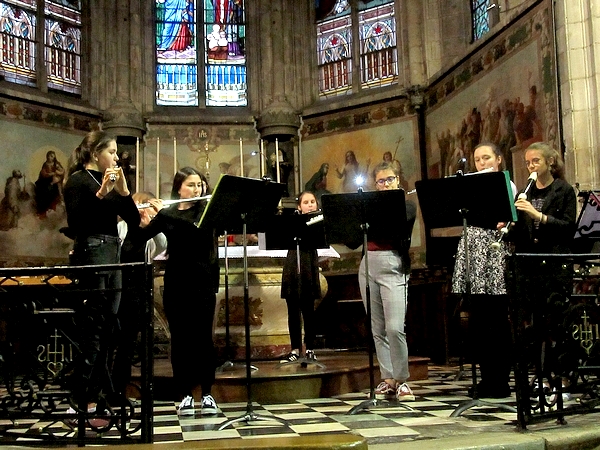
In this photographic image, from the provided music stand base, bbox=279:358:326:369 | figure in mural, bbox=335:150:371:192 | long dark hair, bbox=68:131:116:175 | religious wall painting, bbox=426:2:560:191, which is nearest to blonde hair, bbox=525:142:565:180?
music stand base, bbox=279:358:326:369

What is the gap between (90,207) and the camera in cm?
423

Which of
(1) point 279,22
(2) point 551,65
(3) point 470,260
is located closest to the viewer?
(3) point 470,260

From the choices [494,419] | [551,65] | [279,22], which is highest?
[279,22]

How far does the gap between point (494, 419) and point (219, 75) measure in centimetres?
1212

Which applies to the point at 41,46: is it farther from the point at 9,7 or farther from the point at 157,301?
the point at 157,301

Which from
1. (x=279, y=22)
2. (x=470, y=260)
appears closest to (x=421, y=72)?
(x=279, y=22)

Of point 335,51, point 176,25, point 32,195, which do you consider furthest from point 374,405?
point 176,25

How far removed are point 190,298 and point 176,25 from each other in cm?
1160

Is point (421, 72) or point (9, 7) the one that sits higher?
point (9, 7)

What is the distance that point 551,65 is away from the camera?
8555 mm

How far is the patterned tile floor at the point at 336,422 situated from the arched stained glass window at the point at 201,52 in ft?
34.0

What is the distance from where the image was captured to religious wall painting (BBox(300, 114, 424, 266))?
508 inches

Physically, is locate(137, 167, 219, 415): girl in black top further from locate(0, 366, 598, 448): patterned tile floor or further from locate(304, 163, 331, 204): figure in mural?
locate(304, 163, 331, 204): figure in mural

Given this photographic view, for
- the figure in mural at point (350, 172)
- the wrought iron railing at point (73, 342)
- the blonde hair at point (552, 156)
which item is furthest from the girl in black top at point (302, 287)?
the figure in mural at point (350, 172)
